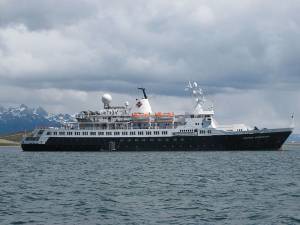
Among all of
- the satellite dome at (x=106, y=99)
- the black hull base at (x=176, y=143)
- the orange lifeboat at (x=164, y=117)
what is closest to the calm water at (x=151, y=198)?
the black hull base at (x=176, y=143)

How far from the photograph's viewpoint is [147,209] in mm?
37812

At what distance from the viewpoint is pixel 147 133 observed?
12694 cm

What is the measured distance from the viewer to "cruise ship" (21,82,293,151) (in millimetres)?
119938

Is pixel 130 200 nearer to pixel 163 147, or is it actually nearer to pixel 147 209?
pixel 147 209

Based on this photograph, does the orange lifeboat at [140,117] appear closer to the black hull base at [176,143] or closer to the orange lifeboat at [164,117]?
the orange lifeboat at [164,117]

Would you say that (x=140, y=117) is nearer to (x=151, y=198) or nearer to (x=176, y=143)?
(x=176, y=143)

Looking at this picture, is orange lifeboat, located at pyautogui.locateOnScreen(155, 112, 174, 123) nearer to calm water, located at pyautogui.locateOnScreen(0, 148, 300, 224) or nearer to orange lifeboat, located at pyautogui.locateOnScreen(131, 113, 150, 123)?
orange lifeboat, located at pyautogui.locateOnScreen(131, 113, 150, 123)

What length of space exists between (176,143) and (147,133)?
7501 mm

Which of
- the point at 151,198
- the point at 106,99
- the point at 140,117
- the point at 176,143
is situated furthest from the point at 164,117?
the point at 151,198

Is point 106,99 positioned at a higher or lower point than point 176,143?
higher

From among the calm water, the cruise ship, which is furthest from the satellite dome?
the calm water

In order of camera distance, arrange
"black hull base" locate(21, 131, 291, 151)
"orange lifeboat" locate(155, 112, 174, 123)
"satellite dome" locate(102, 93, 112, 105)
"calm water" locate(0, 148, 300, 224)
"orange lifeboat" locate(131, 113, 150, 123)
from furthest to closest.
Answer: "satellite dome" locate(102, 93, 112, 105)
"orange lifeboat" locate(131, 113, 150, 123)
"orange lifeboat" locate(155, 112, 174, 123)
"black hull base" locate(21, 131, 291, 151)
"calm water" locate(0, 148, 300, 224)

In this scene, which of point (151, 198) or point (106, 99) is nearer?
point (151, 198)

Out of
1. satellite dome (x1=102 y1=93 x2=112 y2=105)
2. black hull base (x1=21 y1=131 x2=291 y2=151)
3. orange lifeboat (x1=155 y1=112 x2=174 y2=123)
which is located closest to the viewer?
black hull base (x1=21 y1=131 x2=291 y2=151)
